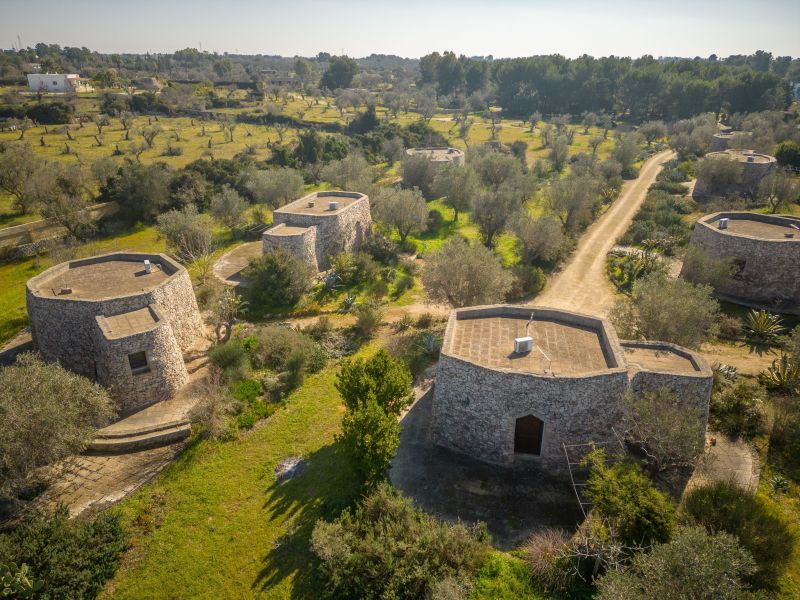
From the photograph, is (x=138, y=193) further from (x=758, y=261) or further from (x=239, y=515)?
(x=758, y=261)

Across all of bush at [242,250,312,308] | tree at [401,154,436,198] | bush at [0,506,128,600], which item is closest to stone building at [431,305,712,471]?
bush at [0,506,128,600]

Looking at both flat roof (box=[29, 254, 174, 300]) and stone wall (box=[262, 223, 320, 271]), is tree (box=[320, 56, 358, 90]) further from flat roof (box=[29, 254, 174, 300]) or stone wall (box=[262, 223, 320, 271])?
flat roof (box=[29, 254, 174, 300])

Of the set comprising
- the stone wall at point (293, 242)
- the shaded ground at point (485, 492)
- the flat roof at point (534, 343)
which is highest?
the stone wall at point (293, 242)

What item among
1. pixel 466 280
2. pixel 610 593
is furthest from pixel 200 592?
pixel 466 280

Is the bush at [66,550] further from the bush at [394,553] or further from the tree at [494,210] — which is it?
the tree at [494,210]

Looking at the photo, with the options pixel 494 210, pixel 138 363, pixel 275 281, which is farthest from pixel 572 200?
pixel 138 363

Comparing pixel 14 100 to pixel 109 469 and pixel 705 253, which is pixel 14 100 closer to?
pixel 109 469

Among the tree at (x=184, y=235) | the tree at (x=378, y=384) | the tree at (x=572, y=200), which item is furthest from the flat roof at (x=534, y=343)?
the tree at (x=572, y=200)
